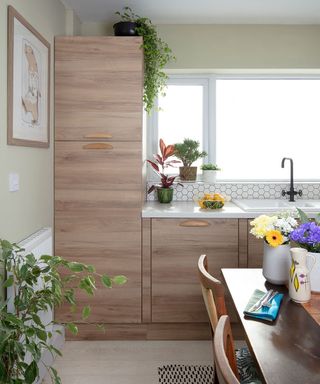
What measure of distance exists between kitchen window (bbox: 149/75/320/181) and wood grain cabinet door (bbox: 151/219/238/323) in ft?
3.12

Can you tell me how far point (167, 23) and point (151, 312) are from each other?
2.32 metres

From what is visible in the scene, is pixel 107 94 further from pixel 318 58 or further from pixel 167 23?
pixel 318 58

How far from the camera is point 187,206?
129 inches

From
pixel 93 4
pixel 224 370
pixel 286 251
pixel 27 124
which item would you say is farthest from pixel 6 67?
pixel 224 370

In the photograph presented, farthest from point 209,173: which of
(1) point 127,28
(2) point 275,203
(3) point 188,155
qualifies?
(1) point 127,28

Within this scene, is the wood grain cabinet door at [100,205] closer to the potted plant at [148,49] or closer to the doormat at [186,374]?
the potted plant at [148,49]

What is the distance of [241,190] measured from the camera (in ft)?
12.0

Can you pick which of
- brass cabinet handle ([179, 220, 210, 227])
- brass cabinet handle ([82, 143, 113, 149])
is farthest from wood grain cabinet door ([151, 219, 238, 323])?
brass cabinet handle ([82, 143, 113, 149])

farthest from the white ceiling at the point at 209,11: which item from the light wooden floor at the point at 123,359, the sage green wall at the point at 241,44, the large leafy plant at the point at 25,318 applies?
the light wooden floor at the point at 123,359

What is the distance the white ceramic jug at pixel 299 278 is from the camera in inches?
62.9

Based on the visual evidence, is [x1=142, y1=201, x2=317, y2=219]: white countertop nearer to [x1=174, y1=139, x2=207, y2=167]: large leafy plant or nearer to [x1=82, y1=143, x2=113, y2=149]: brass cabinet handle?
[x1=82, y1=143, x2=113, y2=149]: brass cabinet handle

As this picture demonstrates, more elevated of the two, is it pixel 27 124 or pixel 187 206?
pixel 27 124

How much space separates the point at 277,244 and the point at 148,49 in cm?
196

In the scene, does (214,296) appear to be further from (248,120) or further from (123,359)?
(248,120)
